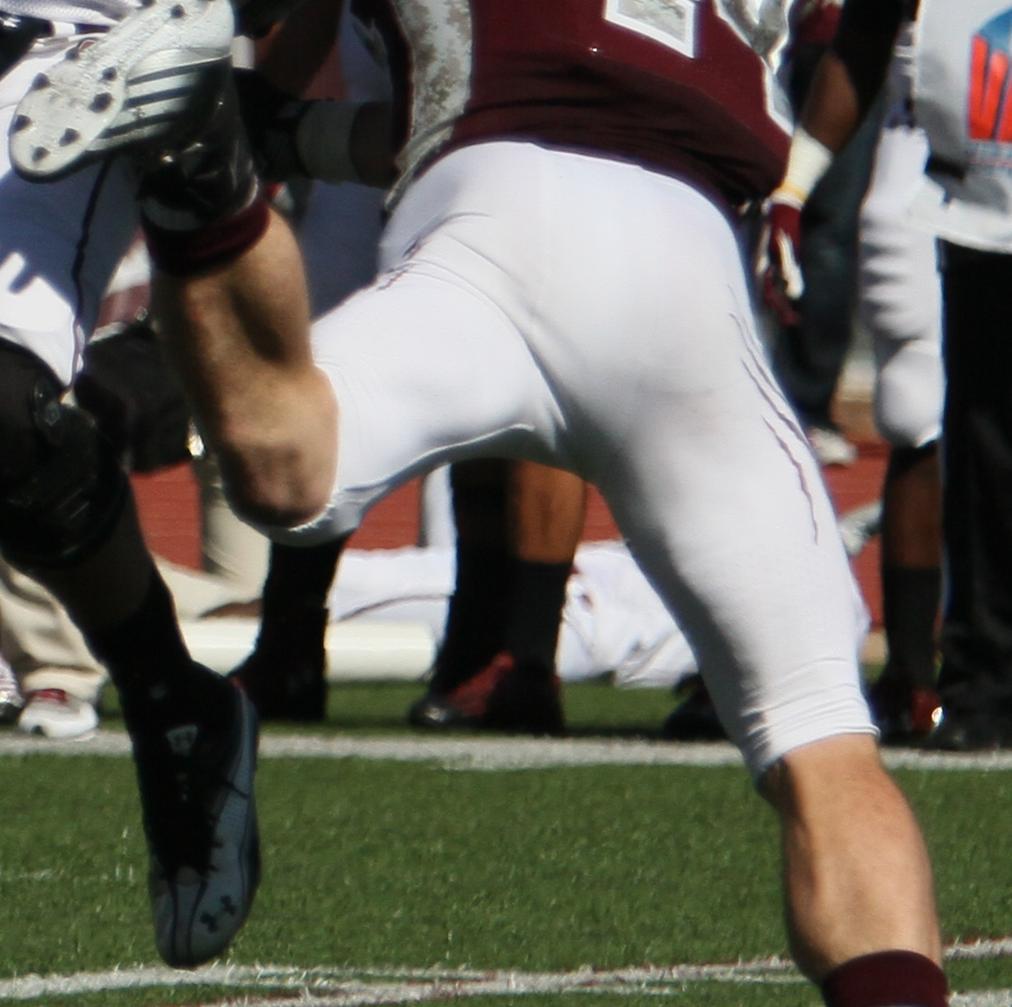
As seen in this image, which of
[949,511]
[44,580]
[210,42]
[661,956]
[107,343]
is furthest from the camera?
[949,511]

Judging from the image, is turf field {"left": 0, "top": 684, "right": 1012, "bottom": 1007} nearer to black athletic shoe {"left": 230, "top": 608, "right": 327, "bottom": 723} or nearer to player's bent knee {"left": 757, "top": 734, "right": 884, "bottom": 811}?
black athletic shoe {"left": 230, "top": 608, "right": 327, "bottom": 723}

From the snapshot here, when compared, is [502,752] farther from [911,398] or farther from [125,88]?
[125,88]

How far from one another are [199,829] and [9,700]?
2818mm

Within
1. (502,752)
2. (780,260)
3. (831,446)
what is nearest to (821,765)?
(780,260)

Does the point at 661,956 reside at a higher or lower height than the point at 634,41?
lower

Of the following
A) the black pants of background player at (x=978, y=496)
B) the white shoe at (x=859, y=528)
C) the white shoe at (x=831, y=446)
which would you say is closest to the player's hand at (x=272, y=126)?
the black pants of background player at (x=978, y=496)

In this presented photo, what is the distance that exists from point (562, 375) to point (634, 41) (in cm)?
37

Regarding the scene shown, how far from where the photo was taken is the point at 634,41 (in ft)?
9.45

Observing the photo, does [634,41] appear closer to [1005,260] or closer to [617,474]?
[617,474]

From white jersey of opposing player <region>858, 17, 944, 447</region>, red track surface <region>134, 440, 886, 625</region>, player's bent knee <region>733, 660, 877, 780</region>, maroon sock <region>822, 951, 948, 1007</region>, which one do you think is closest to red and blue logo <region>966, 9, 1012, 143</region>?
white jersey of opposing player <region>858, 17, 944, 447</region>

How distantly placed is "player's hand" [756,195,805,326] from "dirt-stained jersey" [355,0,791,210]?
184cm

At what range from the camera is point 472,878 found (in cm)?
408

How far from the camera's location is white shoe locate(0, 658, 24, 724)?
603 centimetres

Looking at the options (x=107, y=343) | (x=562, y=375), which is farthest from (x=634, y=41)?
(x=107, y=343)
